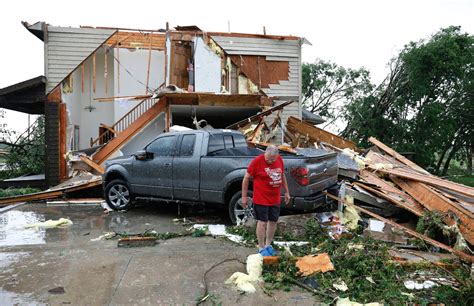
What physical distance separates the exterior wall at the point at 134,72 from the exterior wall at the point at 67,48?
2.11 metres

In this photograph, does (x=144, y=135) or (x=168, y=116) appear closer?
(x=168, y=116)

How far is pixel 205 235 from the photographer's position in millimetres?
6543

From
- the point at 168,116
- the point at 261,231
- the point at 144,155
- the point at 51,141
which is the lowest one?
the point at 261,231

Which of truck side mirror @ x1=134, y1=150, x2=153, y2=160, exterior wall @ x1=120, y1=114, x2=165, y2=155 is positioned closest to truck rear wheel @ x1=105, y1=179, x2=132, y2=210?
truck side mirror @ x1=134, y1=150, x2=153, y2=160

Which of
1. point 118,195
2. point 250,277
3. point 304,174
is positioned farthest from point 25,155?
point 250,277

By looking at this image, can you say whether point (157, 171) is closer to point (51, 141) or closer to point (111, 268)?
point (111, 268)

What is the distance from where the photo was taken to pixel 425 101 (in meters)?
21.0

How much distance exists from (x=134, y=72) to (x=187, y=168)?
9.79 metres

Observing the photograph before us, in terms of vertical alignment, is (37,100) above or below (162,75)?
below

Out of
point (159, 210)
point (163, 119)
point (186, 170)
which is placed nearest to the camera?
point (186, 170)

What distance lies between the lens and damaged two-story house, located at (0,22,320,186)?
13008mm

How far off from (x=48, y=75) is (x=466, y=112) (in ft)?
73.1

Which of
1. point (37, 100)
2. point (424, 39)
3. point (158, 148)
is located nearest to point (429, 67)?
point (424, 39)

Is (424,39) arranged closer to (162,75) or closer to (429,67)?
(429,67)
